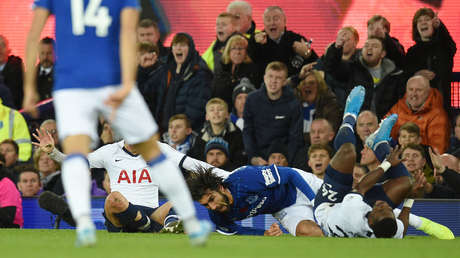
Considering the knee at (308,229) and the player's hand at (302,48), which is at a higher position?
the player's hand at (302,48)

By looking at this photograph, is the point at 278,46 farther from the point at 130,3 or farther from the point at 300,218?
the point at 130,3

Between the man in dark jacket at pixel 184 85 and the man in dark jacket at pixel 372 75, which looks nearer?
the man in dark jacket at pixel 372 75

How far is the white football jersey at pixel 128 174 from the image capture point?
9.88 meters

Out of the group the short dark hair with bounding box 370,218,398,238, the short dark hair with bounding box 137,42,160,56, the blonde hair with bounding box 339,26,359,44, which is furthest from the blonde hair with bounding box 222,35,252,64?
the short dark hair with bounding box 370,218,398,238

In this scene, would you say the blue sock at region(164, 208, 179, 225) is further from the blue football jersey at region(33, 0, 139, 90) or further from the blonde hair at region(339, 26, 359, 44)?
the blue football jersey at region(33, 0, 139, 90)

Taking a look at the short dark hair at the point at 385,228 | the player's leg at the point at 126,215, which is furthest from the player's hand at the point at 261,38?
the short dark hair at the point at 385,228

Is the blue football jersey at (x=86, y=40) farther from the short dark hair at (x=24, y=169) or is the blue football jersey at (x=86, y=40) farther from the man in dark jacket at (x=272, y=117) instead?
the short dark hair at (x=24, y=169)

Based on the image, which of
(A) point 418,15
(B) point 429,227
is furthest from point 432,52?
(B) point 429,227

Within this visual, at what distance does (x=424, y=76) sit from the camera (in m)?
11.3

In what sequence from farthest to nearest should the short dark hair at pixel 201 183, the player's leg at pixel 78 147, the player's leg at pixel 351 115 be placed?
the player's leg at pixel 351 115, the short dark hair at pixel 201 183, the player's leg at pixel 78 147

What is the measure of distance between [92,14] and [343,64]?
21.0 ft

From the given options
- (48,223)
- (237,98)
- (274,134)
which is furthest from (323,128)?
(48,223)

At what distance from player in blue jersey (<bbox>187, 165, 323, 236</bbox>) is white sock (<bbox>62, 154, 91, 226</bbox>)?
10.2 ft

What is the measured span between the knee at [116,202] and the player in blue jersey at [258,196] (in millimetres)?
939
